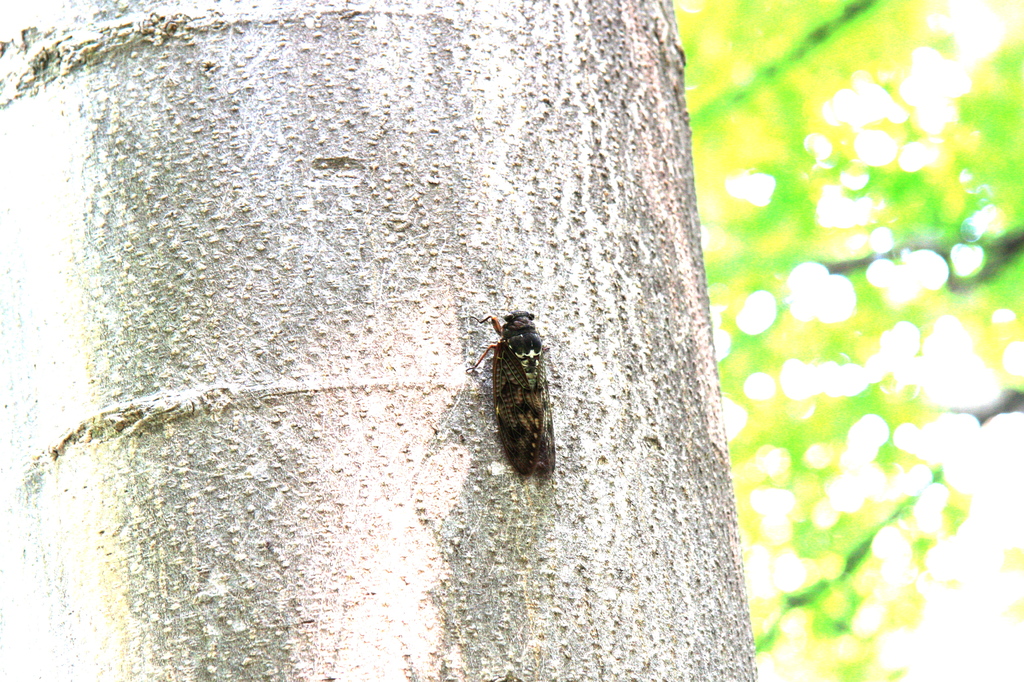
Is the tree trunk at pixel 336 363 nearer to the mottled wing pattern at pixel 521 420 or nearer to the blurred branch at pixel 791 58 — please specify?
the mottled wing pattern at pixel 521 420

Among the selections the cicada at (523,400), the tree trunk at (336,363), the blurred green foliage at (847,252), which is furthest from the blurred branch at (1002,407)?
the cicada at (523,400)

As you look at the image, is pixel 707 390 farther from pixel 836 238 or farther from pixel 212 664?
pixel 836 238

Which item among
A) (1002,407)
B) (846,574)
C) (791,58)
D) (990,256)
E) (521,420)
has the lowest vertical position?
(846,574)

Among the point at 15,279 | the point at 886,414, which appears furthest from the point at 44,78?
the point at 886,414

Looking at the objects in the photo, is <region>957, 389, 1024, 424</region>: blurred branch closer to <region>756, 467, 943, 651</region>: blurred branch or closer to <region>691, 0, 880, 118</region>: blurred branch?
<region>756, 467, 943, 651</region>: blurred branch

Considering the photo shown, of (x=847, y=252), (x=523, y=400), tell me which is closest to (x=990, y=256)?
(x=847, y=252)

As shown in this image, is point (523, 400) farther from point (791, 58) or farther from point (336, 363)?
point (791, 58)

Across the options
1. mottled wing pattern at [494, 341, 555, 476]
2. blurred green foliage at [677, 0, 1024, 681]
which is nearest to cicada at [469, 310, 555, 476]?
mottled wing pattern at [494, 341, 555, 476]
